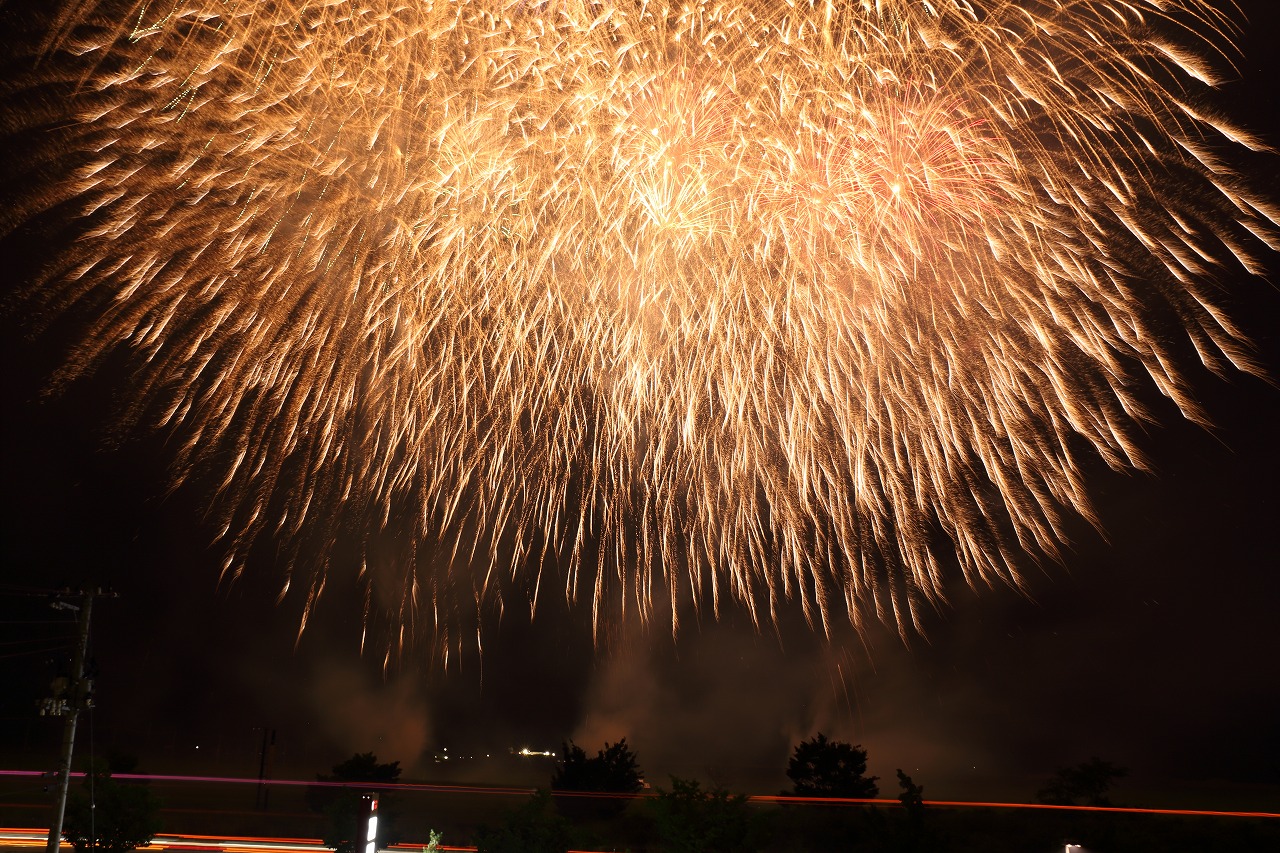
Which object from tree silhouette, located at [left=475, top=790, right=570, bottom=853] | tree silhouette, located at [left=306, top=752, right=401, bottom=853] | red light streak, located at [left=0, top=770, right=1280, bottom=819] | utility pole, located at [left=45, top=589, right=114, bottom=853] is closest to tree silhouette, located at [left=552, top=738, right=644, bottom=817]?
red light streak, located at [left=0, top=770, right=1280, bottom=819]

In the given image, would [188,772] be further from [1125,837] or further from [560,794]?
[1125,837]

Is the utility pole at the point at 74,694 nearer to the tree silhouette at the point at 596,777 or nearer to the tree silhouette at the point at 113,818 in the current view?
the tree silhouette at the point at 113,818

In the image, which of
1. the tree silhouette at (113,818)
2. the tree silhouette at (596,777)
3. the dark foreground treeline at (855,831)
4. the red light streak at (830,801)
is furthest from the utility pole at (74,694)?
the tree silhouette at (596,777)

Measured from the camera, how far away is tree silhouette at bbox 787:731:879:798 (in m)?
40.8

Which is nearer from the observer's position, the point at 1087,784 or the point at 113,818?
A: the point at 113,818

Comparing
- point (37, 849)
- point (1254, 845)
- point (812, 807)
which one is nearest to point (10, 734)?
point (37, 849)

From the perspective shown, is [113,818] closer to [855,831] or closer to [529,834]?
[529,834]

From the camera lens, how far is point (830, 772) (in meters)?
41.5

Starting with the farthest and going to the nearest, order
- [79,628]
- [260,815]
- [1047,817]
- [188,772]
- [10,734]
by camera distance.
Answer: [10,734] → [188,772] → [260,815] → [1047,817] → [79,628]

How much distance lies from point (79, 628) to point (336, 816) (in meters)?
13.2

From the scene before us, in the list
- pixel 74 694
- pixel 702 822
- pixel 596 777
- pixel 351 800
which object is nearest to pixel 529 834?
pixel 702 822

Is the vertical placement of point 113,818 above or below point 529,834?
above

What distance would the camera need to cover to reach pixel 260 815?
128ft

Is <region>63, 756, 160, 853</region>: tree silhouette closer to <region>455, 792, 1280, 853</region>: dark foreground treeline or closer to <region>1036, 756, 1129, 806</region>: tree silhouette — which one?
<region>455, 792, 1280, 853</region>: dark foreground treeline
